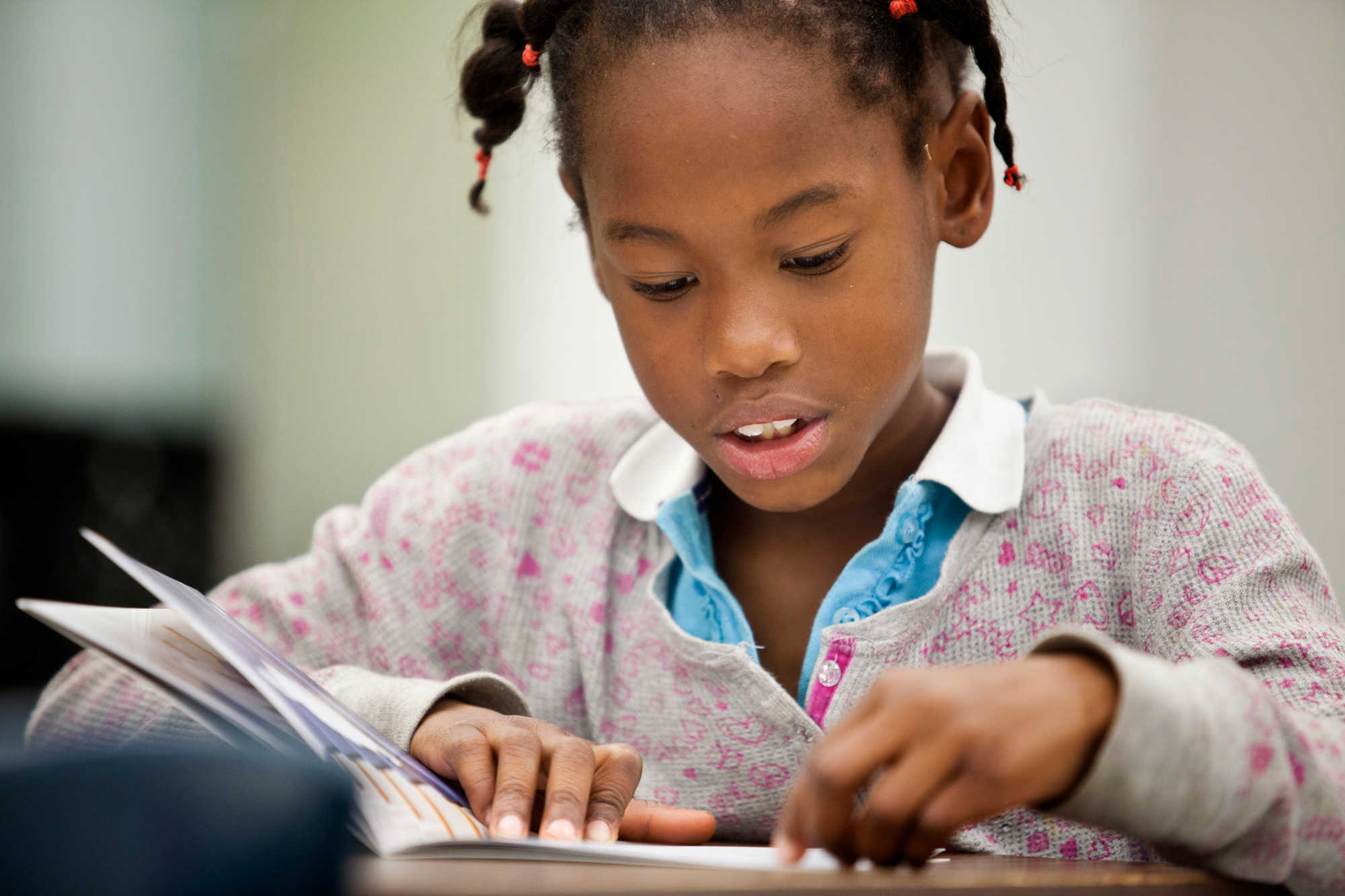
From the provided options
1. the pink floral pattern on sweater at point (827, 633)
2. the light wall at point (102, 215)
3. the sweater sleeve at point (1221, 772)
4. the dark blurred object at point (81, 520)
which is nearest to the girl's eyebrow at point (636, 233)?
the pink floral pattern on sweater at point (827, 633)

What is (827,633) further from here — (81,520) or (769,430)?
(81,520)

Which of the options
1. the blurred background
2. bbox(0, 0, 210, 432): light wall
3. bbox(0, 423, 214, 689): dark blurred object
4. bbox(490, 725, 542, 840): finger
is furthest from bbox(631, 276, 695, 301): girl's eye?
bbox(0, 0, 210, 432): light wall

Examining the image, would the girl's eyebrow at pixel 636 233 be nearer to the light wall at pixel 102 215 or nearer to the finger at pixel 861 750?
the finger at pixel 861 750

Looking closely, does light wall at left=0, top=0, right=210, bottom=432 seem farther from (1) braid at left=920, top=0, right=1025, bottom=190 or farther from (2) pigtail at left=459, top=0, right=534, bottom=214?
(1) braid at left=920, top=0, right=1025, bottom=190

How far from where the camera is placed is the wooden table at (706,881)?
0.30 m

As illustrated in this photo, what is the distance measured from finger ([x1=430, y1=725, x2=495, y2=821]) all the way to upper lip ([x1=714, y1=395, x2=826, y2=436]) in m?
0.23

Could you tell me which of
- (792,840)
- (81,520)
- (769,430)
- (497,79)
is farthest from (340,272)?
(792,840)

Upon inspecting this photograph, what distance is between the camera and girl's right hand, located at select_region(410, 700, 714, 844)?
0.51 m

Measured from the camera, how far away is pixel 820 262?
664mm

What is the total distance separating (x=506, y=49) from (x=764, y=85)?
0.27 meters

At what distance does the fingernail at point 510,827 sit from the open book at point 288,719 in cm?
1

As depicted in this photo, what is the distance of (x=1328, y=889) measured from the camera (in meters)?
0.43

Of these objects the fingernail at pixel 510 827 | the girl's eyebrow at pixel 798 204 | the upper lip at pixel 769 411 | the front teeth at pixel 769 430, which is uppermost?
the girl's eyebrow at pixel 798 204

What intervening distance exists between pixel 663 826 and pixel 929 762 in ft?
0.77
